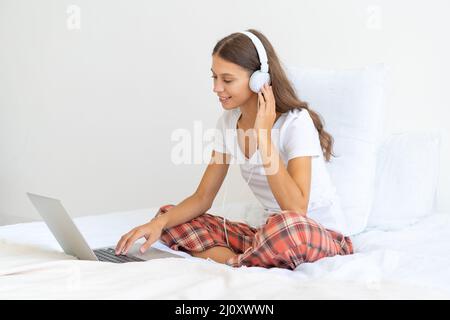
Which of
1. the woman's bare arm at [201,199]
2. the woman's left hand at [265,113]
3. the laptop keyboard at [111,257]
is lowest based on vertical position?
the laptop keyboard at [111,257]

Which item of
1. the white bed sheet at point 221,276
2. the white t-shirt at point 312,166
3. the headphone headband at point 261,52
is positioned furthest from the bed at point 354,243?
the headphone headband at point 261,52

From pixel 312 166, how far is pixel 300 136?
95 millimetres

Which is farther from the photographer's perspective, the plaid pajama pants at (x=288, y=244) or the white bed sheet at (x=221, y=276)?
the plaid pajama pants at (x=288, y=244)

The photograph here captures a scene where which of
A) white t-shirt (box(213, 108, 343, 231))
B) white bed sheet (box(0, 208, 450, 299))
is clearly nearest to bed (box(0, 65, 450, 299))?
white bed sheet (box(0, 208, 450, 299))

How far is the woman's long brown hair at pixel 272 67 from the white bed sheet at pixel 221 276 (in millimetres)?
316

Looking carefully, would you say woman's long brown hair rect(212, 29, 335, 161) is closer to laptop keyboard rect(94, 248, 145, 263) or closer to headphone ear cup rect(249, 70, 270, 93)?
headphone ear cup rect(249, 70, 270, 93)

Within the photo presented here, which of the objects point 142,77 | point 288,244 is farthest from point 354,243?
point 142,77

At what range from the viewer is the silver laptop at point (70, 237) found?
49.6 inches

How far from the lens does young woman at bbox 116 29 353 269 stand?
1475 mm

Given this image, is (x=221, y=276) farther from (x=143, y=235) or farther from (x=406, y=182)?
(x=406, y=182)

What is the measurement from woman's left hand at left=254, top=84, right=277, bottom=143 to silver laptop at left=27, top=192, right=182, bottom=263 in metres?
0.35

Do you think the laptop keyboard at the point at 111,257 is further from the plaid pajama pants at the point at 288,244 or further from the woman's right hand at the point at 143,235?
the plaid pajama pants at the point at 288,244
